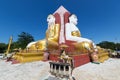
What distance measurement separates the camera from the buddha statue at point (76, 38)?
1060 cm

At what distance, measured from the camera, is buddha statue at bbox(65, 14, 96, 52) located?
1060 centimetres

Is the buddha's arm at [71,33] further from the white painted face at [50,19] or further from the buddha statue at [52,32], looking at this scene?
the white painted face at [50,19]

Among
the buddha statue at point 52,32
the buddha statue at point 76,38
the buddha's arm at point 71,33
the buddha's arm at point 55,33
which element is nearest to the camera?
the buddha statue at point 76,38

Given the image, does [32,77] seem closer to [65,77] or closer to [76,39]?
[65,77]

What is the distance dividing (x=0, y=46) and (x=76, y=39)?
23297 millimetres

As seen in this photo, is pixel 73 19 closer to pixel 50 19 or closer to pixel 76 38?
pixel 50 19

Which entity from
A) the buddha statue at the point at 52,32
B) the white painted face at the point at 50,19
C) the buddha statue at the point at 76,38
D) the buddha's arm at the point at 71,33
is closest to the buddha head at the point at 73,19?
the buddha statue at the point at 76,38

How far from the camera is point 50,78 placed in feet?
21.8

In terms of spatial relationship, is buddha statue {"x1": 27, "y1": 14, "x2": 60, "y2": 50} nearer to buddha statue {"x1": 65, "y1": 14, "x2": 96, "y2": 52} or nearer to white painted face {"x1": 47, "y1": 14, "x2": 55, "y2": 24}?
white painted face {"x1": 47, "y1": 14, "x2": 55, "y2": 24}

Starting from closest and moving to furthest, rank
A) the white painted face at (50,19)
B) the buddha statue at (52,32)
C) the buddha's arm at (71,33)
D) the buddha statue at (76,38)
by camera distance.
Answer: the buddha statue at (76,38)
the buddha statue at (52,32)
the buddha's arm at (71,33)
the white painted face at (50,19)

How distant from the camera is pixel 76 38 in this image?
1180 centimetres

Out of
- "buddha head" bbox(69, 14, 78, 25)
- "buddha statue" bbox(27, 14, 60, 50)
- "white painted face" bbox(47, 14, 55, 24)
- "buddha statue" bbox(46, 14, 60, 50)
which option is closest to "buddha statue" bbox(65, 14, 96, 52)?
"buddha head" bbox(69, 14, 78, 25)

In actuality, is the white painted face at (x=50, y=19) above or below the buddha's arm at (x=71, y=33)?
above

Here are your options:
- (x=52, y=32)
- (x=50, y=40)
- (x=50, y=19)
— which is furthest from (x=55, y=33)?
(x=50, y=19)
